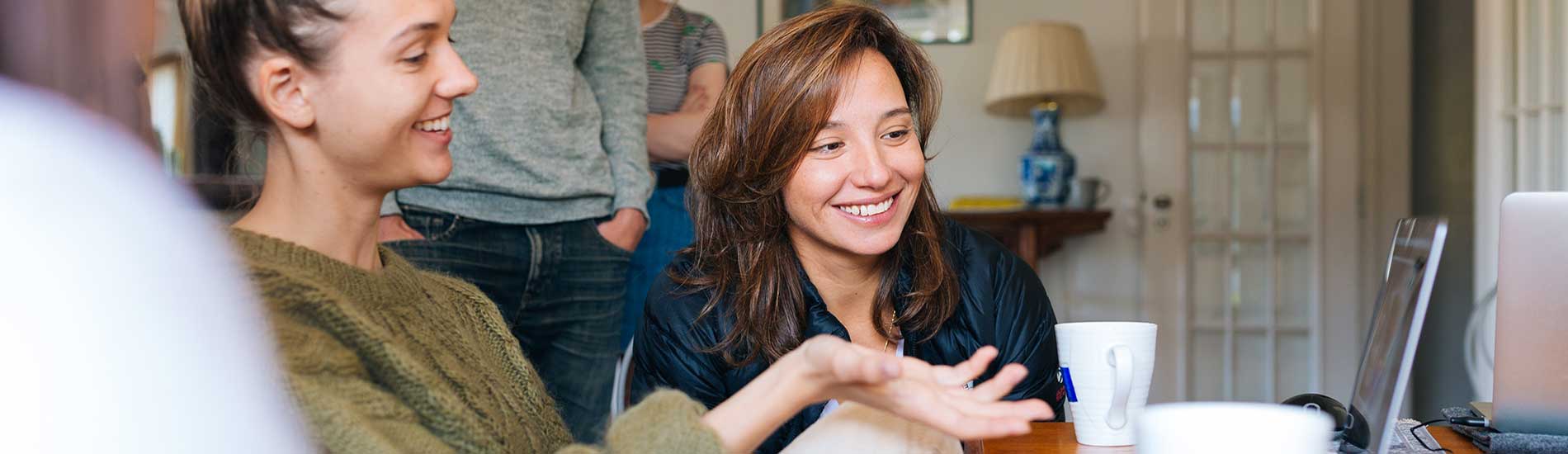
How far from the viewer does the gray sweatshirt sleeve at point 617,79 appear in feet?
5.99

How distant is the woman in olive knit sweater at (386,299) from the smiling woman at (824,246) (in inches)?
12.3

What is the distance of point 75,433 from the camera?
1.78 feet

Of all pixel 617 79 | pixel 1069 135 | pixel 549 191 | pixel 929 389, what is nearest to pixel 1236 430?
pixel 929 389

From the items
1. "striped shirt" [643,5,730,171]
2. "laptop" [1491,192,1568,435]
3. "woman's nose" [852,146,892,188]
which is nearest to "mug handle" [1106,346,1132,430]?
"laptop" [1491,192,1568,435]

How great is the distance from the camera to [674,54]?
7.45 ft

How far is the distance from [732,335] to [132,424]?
843 millimetres

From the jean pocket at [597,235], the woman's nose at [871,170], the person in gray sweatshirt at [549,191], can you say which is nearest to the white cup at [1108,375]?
the woman's nose at [871,170]

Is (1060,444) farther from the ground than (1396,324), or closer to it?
closer to it

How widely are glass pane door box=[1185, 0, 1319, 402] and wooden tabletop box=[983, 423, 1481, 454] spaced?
9.85 ft

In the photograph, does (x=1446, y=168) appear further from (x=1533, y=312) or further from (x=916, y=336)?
(x=1533, y=312)

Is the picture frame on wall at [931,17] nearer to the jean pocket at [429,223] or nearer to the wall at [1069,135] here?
the wall at [1069,135]

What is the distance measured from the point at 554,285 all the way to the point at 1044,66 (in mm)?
2365

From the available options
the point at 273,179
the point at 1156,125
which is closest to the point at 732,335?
the point at 273,179

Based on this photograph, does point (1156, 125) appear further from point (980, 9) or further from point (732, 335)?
point (732, 335)
